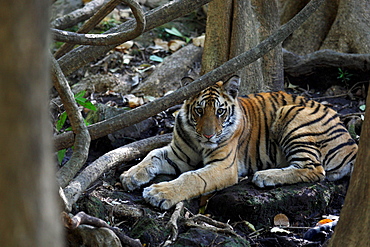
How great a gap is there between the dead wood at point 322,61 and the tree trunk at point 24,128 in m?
6.24

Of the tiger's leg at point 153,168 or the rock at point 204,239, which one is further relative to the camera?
the tiger's leg at point 153,168

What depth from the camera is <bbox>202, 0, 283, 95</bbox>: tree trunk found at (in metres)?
5.64

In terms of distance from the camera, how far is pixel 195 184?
4.47 meters

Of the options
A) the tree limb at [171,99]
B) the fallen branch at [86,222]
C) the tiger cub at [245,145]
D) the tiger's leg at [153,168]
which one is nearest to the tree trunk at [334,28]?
the tiger cub at [245,145]

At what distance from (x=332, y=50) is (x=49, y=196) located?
6.55 meters

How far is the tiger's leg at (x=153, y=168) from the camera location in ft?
15.2

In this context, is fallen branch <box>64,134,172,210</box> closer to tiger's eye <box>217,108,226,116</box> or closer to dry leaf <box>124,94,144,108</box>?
tiger's eye <box>217,108,226,116</box>

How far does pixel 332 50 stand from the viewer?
7.21m

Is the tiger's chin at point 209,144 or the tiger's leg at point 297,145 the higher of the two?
the tiger's chin at point 209,144

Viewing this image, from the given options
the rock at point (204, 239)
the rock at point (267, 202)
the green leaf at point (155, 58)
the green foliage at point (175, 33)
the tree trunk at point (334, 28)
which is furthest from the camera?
the green foliage at point (175, 33)

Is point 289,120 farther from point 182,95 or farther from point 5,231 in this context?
point 5,231

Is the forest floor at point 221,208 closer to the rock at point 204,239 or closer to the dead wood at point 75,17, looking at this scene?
the rock at point 204,239

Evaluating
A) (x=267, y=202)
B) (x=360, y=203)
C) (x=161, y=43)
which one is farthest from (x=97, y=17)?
(x=161, y=43)

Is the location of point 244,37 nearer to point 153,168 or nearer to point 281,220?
point 153,168
